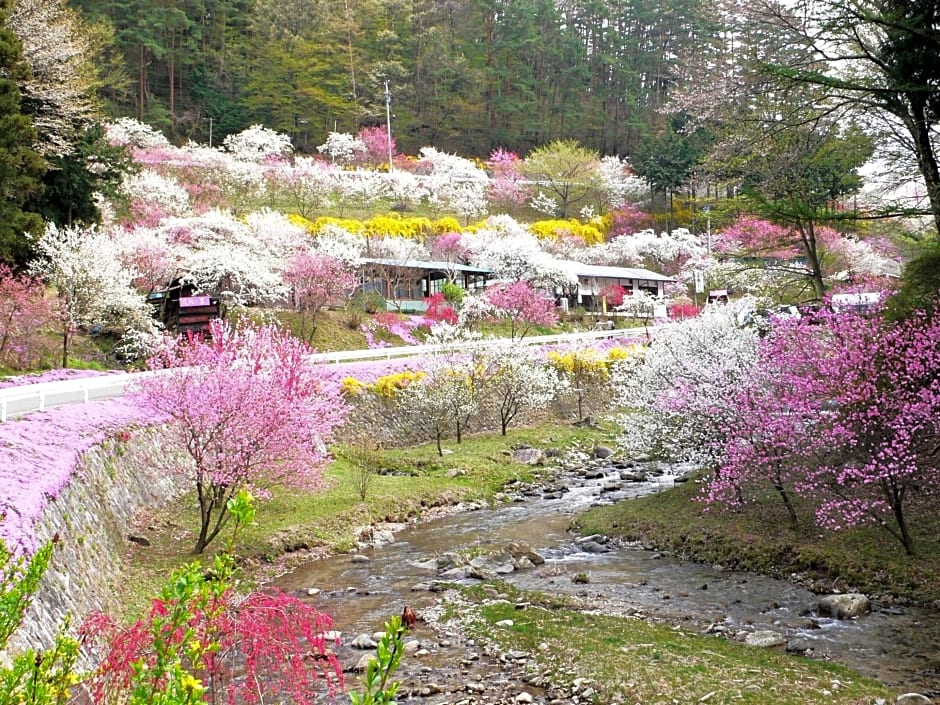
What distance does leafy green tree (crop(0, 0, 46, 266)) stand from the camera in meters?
22.0

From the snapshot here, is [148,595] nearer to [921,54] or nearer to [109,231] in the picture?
[921,54]

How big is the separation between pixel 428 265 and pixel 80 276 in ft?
71.3

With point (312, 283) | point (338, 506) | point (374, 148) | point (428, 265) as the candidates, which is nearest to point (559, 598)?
point (338, 506)

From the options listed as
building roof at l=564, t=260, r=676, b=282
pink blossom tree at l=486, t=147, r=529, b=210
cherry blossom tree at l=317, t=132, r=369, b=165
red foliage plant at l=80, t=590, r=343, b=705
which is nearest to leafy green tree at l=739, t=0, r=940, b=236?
red foliage plant at l=80, t=590, r=343, b=705

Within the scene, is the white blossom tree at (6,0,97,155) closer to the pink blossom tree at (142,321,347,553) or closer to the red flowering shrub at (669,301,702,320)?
the pink blossom tree at (142,321,347,553)

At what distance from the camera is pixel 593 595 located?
13148 mm

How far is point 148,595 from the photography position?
12617mm

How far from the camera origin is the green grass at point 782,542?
40.4 ft

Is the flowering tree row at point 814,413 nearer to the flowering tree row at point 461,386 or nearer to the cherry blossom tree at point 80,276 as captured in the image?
the flowering tree row at point 461,386

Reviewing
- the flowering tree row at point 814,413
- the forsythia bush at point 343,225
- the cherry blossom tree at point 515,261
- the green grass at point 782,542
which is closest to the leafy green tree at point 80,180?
the forsythia bush at point 343,225

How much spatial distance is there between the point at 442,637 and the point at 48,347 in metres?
20.0

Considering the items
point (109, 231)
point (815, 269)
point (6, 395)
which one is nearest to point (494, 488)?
point (815, 269)

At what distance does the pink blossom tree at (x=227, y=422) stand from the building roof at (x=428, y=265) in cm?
2342

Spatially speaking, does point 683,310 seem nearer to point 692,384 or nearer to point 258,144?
point 692,384
